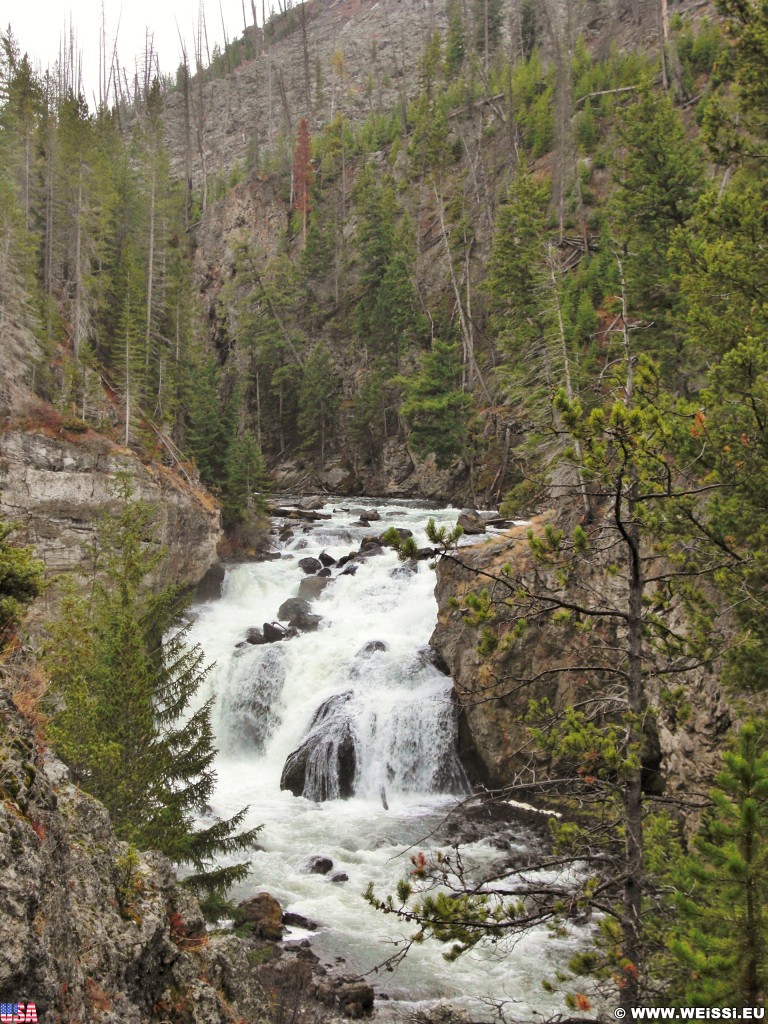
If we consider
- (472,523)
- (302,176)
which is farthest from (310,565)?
(302,176)

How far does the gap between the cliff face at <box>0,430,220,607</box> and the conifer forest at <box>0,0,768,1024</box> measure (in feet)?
0.46

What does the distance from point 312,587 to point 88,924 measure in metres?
25.1

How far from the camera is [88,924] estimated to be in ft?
19.5

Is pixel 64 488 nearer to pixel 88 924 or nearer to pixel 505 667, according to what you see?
pixel 505 667

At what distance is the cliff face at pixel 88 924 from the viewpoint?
4.52 meters

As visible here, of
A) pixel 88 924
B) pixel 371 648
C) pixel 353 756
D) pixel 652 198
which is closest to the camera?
pixel 88 924

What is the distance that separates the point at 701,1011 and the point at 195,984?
482cm

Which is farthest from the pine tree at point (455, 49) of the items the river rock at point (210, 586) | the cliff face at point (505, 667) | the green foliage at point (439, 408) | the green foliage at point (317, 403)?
the cliff face at point (505, 667)

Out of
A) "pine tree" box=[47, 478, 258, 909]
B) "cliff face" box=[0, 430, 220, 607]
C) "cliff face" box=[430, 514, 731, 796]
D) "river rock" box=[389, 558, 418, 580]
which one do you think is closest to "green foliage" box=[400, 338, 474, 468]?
"river rock" box=[389, 558, 418, 580]

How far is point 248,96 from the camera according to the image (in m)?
101

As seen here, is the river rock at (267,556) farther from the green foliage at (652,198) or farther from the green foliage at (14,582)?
the green foliage at (14,582)

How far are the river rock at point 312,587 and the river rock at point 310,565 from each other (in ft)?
5.04

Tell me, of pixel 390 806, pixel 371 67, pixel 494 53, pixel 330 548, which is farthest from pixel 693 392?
pixel 371 67

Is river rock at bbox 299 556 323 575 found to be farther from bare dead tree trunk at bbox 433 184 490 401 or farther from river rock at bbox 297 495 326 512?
bare dead tree trunk at bbox 433 184 490 401
